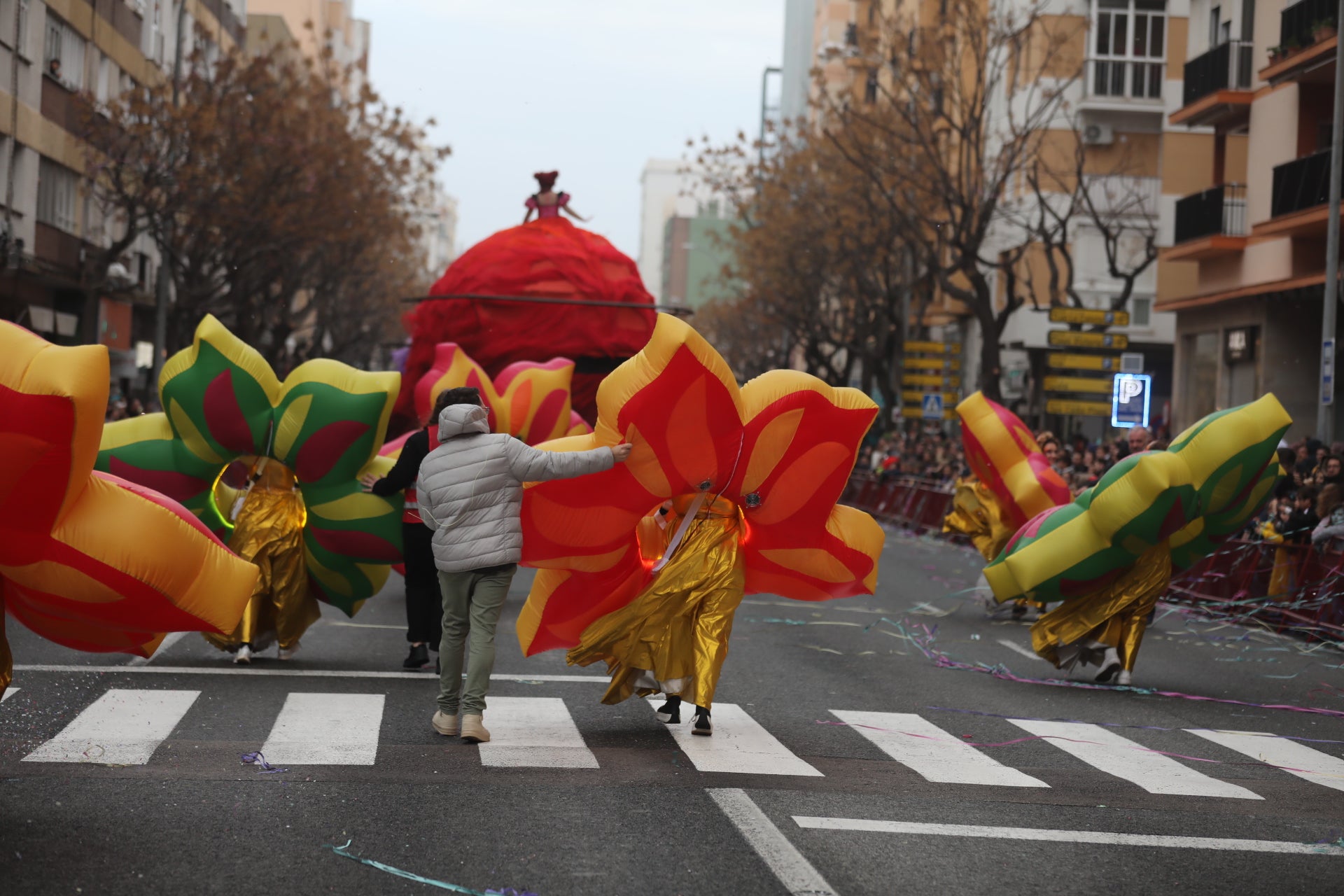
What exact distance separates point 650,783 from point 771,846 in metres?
1.18

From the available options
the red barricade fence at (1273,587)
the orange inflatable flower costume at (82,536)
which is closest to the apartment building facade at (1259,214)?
the red barricade fence at (1273,587)

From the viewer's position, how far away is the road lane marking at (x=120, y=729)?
23.7 feet

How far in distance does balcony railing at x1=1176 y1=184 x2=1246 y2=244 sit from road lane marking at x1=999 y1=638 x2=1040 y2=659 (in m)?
→ 19.2

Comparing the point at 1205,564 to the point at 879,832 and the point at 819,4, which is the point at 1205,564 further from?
the point at 819,4

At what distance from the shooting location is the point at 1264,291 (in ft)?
93.2

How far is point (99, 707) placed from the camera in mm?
8555

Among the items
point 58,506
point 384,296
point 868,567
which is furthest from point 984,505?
point 384,296

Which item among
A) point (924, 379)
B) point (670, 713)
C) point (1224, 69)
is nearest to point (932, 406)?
point (924, 379)

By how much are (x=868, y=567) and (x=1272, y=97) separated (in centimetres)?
2339

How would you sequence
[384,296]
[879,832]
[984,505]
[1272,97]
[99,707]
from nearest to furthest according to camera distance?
[879,832]
[99,707]
[984,505]
[1272,97]
[384,296]

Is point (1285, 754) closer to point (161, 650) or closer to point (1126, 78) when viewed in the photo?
point (161, 650)

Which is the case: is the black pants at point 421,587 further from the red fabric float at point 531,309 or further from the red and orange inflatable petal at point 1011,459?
the red and orange inflatable petal at point 1011,459

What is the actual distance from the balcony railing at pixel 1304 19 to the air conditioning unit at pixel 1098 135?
568 inches

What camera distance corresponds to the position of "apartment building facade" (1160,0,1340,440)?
2720 cm
